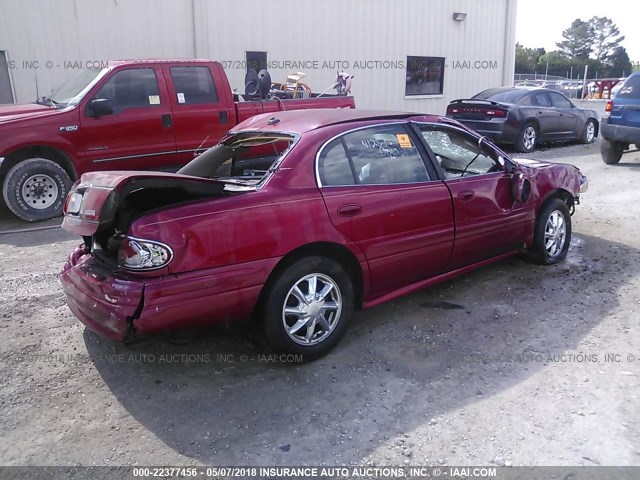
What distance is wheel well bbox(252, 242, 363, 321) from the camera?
343cm

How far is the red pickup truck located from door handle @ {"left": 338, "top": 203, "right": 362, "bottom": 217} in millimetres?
4537

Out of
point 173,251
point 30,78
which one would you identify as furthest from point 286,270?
point 30,78

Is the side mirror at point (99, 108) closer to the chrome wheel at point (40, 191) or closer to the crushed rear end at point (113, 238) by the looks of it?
the chrome wheel at point (40, 191)

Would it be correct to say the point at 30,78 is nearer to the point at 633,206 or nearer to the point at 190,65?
the point at 190,65

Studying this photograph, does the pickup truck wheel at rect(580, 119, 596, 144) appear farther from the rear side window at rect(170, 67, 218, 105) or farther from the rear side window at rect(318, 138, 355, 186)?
the rear side window at rect(318, 138, 355, 186)

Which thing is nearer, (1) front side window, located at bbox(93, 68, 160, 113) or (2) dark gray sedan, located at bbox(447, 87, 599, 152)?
(1) front side window, located at bbox(93, 68, 160, 113)

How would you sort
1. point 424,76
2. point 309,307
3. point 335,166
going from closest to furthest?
point 309,307, point 335,166, point 424,76

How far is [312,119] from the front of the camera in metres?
4.09

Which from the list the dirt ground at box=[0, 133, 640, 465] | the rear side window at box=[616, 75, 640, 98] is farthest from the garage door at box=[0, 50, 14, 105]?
the rear side window at box=[616, 75, 640, 98]

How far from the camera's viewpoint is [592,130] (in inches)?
560

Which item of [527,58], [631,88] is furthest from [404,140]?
[527,58]

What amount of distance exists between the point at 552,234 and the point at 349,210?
2.49 metres

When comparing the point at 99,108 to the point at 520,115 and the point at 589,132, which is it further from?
the point at 589,132

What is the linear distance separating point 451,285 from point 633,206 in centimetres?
402
